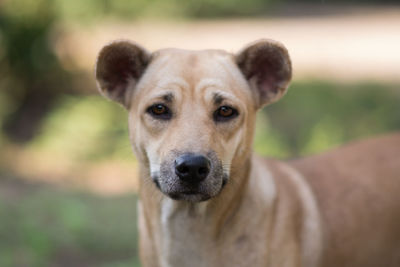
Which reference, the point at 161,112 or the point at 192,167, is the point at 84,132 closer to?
the point at 161,112

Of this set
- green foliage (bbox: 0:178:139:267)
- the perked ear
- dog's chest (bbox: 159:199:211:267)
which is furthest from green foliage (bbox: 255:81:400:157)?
dog's chest (bbox: 159:199:211:267)

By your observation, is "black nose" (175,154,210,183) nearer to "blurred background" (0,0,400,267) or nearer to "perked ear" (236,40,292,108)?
"perked ear" (236,40,292,108)

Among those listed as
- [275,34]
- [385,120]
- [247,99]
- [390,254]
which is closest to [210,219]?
[247,99]

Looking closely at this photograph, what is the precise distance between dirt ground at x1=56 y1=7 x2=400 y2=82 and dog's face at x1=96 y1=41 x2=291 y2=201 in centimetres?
494

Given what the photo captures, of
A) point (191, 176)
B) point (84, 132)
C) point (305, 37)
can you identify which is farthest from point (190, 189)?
point (305, 37)

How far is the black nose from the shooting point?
303 cm

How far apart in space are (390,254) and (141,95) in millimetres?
2130

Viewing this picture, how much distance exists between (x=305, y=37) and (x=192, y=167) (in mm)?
13978

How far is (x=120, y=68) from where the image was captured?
3.66m

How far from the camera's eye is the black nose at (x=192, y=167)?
9.93ft

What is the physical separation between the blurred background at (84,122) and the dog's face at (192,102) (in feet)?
7.54

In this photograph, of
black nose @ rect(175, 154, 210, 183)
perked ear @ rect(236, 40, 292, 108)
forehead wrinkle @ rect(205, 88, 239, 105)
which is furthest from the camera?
perked ear @ rect(236, 40, 292, 108)

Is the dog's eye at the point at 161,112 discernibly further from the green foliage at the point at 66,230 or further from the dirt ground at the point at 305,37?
the dirt ground at the point at 305,37

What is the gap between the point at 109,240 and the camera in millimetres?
5820
